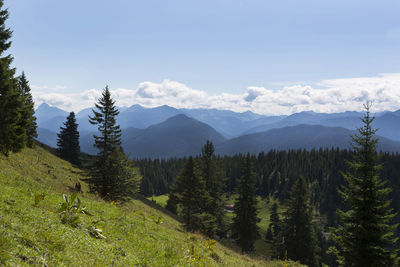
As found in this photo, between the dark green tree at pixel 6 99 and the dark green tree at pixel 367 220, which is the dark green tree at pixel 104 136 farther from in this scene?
the dark green tree at pixel 367 220

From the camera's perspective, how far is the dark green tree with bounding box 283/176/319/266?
3716cm

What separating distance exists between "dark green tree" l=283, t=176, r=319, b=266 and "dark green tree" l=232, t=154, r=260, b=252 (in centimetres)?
607

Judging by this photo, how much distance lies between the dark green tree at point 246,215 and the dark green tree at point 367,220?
26.1 m

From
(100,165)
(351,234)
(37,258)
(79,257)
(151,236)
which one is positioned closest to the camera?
(37,258)

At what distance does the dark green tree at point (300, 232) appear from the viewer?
3716 cm

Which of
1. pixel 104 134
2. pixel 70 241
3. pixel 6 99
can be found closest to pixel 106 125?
pixel 104 134

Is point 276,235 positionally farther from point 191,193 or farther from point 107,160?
point 107,160

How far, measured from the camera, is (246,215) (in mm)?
43375

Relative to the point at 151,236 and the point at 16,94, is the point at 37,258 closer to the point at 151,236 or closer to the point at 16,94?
the point at 151,236

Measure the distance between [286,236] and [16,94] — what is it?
4148 cm

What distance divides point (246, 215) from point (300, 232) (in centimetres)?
933

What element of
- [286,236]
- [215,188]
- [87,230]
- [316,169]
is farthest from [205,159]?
[316,169]

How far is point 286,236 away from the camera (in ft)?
125

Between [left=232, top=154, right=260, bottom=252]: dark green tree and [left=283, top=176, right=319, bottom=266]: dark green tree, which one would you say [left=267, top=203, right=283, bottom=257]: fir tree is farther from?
[left=232, top=154, right=260, bottom=252]: dark green tree
